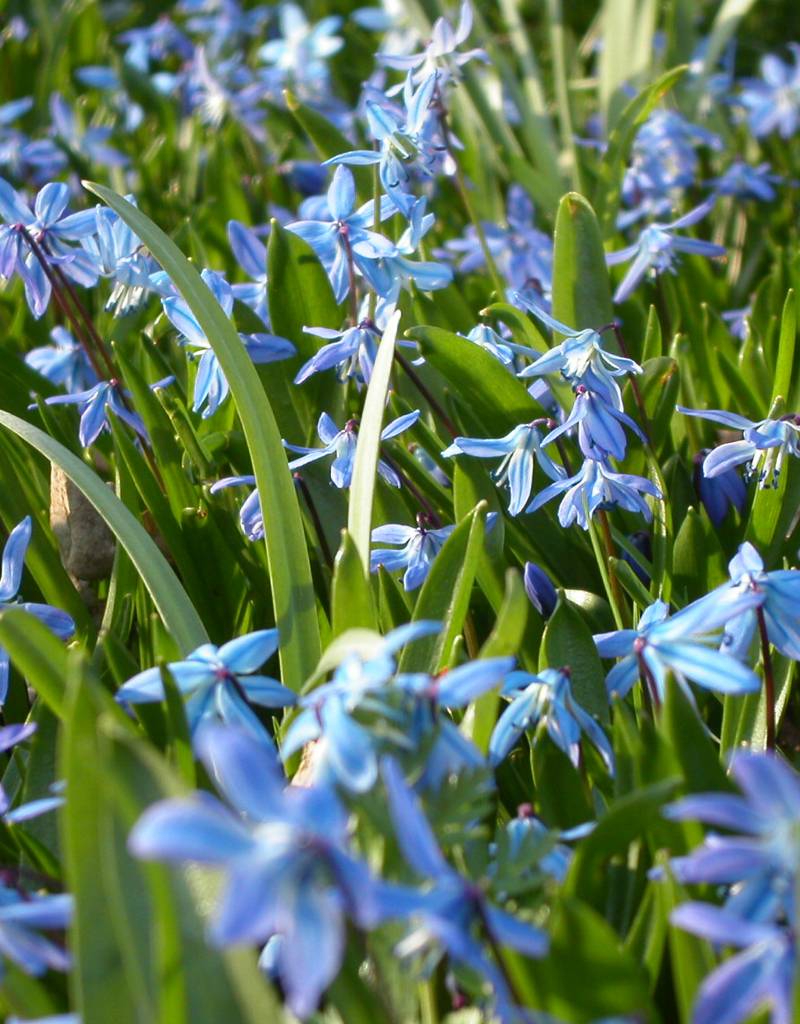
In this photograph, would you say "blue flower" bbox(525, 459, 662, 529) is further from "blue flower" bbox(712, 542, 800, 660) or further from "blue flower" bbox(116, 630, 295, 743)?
"blue flower" bbox(116, 630, 295, 743)

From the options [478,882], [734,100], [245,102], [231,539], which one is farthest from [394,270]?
[734,100]

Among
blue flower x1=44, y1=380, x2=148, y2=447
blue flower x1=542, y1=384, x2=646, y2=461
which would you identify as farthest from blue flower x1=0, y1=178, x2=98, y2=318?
blue flower x1=542, y1=384, x2=646, y2=461

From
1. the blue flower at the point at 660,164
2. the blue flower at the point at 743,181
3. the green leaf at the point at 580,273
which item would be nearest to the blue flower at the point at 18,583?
the green leaf at the point at 580,273

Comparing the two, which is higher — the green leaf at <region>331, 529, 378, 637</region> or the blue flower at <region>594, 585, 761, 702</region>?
the green leaf at <region>331, 529, 378, 637</region>

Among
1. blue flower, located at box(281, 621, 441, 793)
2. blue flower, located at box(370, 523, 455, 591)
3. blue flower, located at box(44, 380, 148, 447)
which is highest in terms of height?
blue flower, located at box(281, 621, 441, 793)

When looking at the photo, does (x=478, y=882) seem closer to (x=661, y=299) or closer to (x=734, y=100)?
(x=661, y=299)

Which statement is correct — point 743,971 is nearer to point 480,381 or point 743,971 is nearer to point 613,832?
point 613,832
